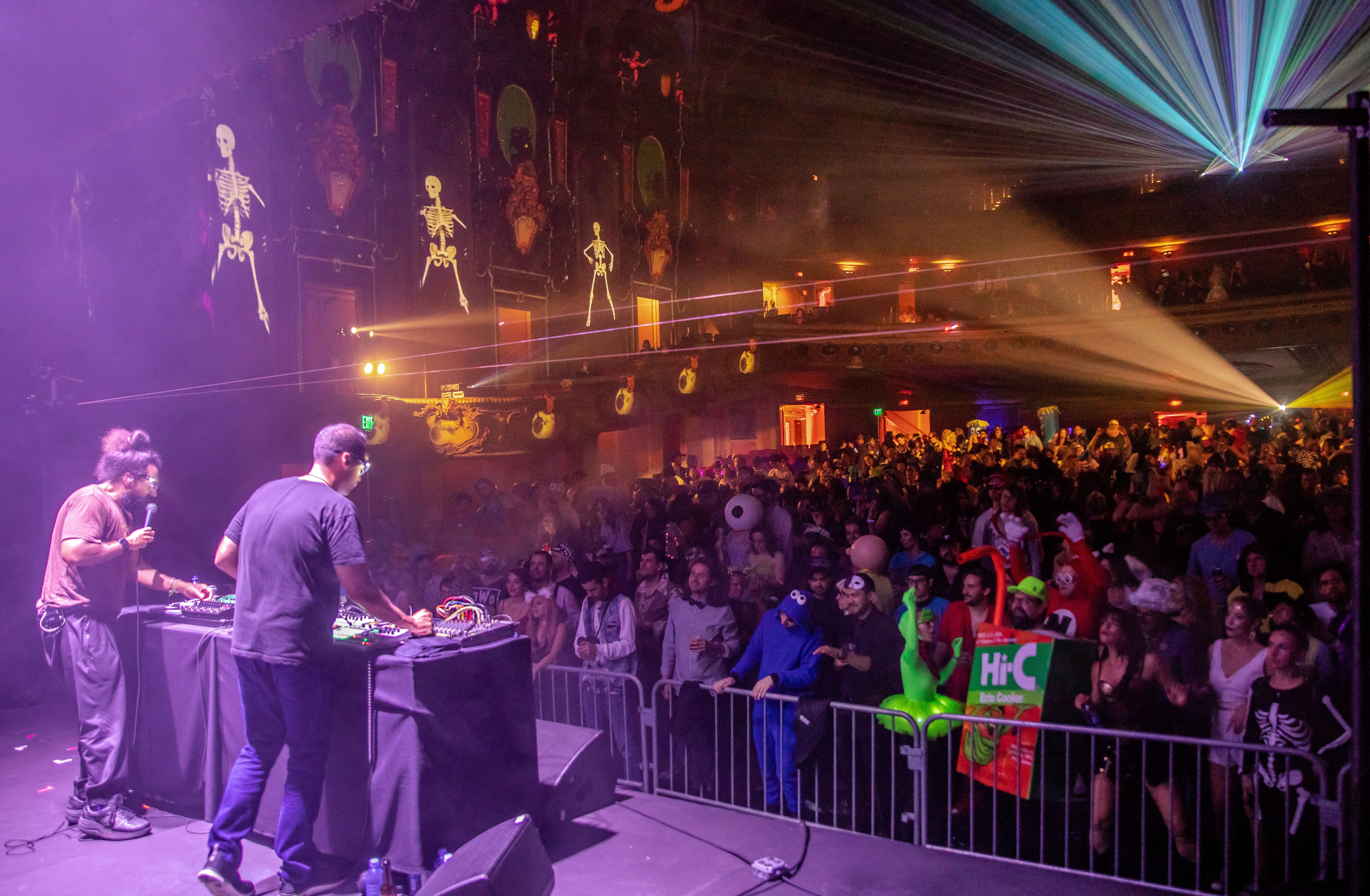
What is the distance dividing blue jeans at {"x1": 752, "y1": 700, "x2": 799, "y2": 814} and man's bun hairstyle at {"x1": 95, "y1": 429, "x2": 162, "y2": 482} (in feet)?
10.8

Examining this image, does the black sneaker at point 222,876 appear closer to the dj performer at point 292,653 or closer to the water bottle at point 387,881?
the dj performer at point 292,653

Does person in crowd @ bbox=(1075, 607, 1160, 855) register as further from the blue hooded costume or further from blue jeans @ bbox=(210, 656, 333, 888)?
blue jeans @ bbox=(210, 656, 333, 888)

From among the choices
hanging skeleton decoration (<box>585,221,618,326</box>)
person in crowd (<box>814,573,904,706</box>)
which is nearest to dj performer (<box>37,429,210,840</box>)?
person in crowd (<box>814,573,904,706</box>)

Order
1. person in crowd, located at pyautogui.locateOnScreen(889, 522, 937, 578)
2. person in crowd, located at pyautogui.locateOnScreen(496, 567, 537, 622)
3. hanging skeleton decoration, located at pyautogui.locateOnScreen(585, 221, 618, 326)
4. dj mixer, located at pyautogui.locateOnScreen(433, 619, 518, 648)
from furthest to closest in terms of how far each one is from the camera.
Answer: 1. hanging skeleton decoration, located at pyautogui.locateOnScreen(585, 221, 618, 326)
2. person in crowd, located at pyautogui.locateOnScreen(889, 522, 937, 578)
3. person in crowd, located at pyautogui.locateOnScreen(496, 567, 537, 622)
4. dj mixer, located at pyautogui.locateOnScreen(433, 619, 518, 648)

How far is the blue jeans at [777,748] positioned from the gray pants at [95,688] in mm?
3022

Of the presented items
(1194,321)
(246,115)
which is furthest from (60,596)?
(1194,321)

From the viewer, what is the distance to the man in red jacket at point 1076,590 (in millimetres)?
4523

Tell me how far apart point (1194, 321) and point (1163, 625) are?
22245 millimetres

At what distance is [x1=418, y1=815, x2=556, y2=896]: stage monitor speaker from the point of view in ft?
7.36

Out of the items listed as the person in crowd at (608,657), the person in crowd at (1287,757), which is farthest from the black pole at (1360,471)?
the person in crowd at (608,657)

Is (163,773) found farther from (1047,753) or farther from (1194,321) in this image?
(1194,321)

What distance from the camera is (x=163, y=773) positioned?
390 cm

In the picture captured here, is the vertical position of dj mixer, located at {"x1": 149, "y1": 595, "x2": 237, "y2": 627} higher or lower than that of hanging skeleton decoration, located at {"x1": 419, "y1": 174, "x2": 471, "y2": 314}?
lower

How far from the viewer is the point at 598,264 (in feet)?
65.3
